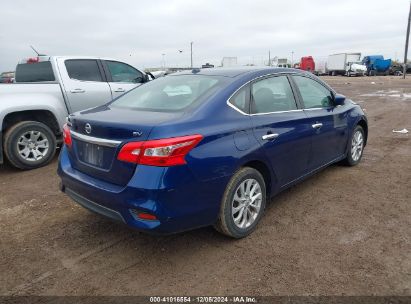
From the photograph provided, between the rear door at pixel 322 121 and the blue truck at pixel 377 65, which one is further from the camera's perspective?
the blue truck at pixel 377 65

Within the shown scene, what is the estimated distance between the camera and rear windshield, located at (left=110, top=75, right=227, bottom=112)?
3.34m

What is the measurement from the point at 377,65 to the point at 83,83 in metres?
49.4

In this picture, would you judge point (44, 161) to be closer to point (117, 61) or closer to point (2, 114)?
point (2, 114)

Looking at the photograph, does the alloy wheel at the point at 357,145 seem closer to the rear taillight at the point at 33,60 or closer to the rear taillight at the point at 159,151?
the rear taillight at the point at 159,151

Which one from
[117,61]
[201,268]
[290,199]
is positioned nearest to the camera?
[201,268]

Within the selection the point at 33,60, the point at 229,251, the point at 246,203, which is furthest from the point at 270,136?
the point at 33,60

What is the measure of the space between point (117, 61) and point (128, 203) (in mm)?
5105

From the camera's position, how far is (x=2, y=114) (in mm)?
5418

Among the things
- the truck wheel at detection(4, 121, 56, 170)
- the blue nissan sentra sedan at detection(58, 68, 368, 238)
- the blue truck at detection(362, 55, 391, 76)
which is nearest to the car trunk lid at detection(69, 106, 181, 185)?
the blue nissan sentra sedan at detection(58, 68, 368, 238)

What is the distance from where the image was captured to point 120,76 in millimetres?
7188

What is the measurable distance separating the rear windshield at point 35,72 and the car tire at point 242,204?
454 cm

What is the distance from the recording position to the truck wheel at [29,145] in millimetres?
5578

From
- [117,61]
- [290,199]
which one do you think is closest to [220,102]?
[290,199]

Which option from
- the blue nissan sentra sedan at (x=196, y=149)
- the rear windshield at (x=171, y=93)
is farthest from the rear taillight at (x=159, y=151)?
the rear windshield at (x=171, y=93)
